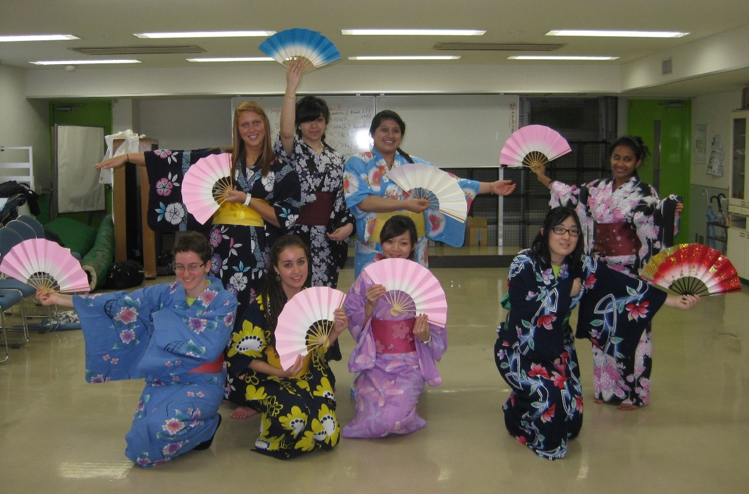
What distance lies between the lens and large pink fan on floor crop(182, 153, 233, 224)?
3.56m

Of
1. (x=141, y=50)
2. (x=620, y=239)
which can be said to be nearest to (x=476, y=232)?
(x=141, y=50)

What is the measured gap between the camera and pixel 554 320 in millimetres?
3219

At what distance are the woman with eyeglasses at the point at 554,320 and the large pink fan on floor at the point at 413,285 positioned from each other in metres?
0.34

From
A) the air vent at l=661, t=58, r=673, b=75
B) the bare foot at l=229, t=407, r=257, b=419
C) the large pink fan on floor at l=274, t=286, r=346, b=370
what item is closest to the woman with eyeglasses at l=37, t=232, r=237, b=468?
the large pink fan on floor at l=274, t=286, r=346, b=370

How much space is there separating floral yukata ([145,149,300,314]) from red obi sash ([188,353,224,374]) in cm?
52

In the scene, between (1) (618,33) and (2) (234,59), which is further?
(2) (234,59)

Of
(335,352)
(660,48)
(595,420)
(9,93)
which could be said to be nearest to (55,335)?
(335,352)

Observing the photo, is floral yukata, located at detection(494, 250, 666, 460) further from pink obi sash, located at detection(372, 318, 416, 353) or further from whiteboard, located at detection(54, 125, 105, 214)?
whiteboard, located at detection(54, 125, 105, 214)

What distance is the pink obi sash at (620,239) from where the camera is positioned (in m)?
3.93

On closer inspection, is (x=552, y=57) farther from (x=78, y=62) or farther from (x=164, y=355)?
(x=164, y=355)

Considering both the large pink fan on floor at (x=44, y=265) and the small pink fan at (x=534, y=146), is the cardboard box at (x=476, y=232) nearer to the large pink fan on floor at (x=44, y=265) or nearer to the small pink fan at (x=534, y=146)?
the small pink fan at (x=534, y=146)

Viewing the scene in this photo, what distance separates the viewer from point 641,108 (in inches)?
407

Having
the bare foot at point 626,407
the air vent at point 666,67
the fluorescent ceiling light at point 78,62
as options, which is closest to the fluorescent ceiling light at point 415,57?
the air vent at point 666,67

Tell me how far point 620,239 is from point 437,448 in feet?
5.17
